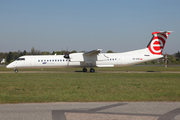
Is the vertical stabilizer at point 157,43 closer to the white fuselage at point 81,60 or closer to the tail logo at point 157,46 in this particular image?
the tail logo at point 157,46

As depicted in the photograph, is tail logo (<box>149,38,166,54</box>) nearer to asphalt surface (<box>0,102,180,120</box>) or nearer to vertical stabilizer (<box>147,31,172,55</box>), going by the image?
vertical stabilizer (<box>147,31,172,55</box>)

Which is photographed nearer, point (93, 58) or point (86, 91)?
point (86, 91)

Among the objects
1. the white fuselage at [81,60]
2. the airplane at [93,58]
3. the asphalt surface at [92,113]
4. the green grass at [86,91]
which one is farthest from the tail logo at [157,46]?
the asphalt surface at [92,113]

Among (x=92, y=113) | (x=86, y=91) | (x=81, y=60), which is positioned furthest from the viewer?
(x=81, y=60)

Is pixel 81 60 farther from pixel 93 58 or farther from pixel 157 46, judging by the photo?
pixel 157 46

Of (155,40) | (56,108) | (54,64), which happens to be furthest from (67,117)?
(155,40)

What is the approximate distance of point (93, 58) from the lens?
104ft

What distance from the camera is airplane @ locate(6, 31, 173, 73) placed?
30984mm

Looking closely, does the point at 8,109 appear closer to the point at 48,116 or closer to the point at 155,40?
the point at 48,116

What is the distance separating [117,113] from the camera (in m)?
7.22

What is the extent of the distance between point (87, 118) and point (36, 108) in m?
2.47

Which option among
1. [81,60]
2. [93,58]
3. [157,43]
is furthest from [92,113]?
[157,43]

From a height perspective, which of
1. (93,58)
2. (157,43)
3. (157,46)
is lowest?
(93,58)

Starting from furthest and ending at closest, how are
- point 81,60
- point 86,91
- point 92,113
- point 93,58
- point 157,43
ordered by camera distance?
point 157,43, point 93,58, point 81,60, point 86,91, point 92,113
